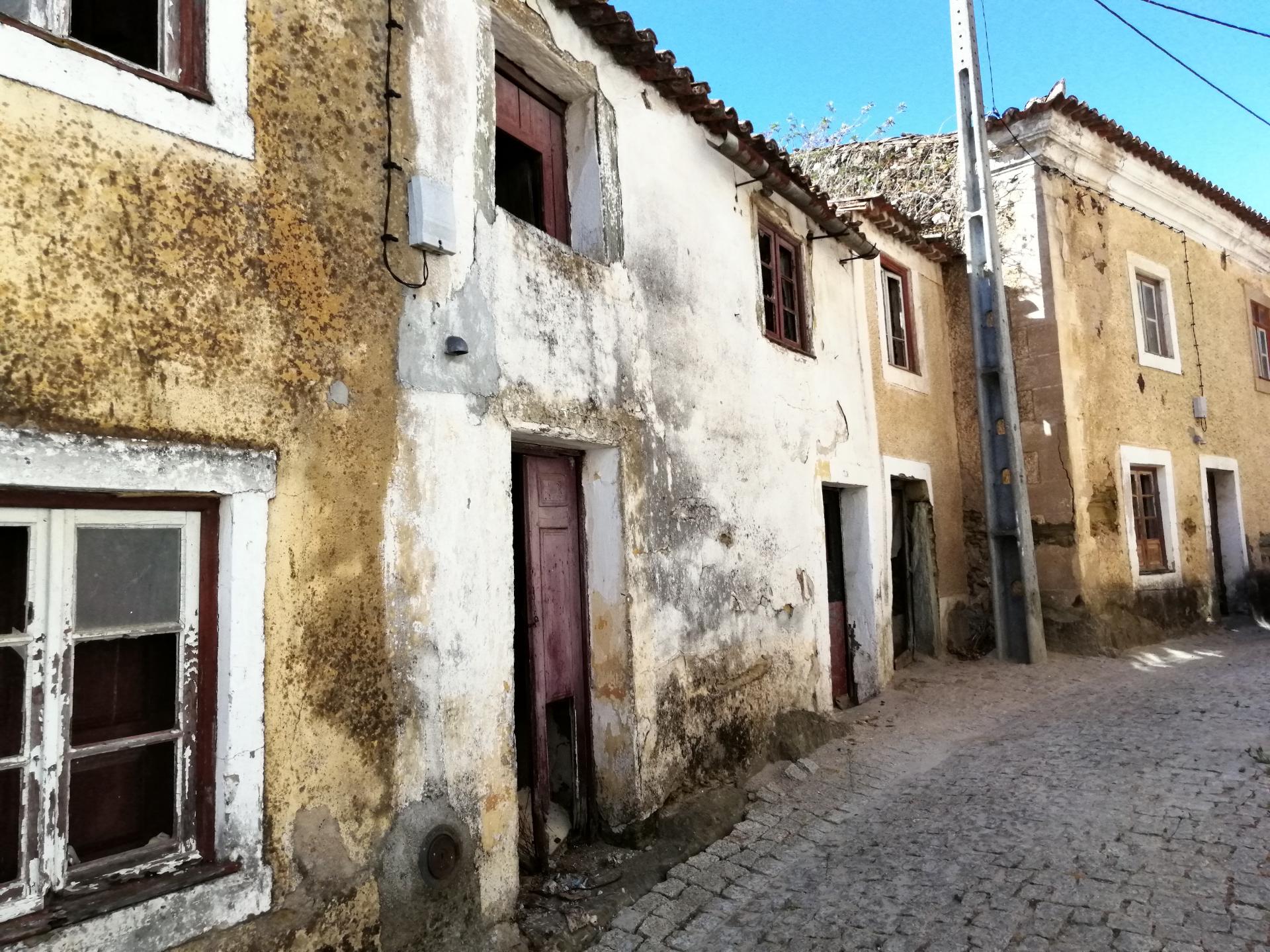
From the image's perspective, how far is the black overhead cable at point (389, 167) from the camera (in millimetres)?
3701

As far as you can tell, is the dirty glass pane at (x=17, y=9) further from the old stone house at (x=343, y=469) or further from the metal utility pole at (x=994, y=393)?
the metal utility pole at (x=994, y=393)

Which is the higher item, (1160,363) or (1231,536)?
(1160,363)

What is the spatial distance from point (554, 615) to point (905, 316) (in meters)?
6.96

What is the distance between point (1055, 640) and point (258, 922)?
9.44 metres

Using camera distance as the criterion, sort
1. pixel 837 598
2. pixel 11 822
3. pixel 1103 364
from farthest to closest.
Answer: pixel 1103 364, pixel 837 598, pixel 11 822

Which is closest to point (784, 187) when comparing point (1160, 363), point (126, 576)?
point (126, 576)

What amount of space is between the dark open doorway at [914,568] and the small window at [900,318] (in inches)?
55.3

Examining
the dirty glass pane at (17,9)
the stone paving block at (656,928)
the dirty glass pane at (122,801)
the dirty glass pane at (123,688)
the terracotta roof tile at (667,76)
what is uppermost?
the terracotta roof tile at (667,76)

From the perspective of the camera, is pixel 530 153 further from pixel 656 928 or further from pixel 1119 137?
pixel 1119 137

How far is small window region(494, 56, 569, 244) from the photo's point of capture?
498 centimetres

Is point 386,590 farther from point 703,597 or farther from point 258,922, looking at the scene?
point 703,597

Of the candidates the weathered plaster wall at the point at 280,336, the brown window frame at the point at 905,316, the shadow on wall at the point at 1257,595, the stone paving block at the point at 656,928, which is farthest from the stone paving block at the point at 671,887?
the shadow on wall at the point at 1257,595

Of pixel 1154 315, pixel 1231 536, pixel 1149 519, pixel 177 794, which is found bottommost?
pixel 177 794

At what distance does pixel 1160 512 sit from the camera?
38.2 ft
